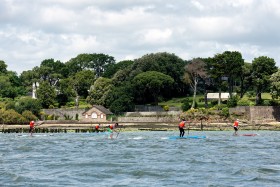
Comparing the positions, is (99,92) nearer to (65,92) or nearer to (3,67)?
(65,92)

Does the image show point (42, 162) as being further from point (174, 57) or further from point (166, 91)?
point (174, 57)

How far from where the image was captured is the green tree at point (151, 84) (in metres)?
119

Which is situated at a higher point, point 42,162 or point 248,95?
point 248,95

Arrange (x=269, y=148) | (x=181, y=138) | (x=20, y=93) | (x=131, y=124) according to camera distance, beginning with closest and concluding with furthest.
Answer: (x=269, y=148), (x=181, y=138), (x=131, y=124), (x=20, y=93)

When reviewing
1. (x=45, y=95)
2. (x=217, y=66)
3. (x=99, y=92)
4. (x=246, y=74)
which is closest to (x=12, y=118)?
(x=45, y=95)

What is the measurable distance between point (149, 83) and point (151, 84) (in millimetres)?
583

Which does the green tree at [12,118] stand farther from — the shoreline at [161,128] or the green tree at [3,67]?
the green tree at [3,67]

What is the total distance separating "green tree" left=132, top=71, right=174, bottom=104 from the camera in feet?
390

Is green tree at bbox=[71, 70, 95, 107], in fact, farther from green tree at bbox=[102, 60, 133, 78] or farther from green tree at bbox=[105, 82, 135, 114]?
green tree at bbox=[105, 82, 135, 114]

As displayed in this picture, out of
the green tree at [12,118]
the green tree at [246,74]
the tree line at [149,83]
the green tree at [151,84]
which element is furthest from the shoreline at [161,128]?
the green tree at [151,84]

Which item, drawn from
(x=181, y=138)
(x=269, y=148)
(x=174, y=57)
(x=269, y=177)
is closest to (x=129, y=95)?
(x=174, y=57)

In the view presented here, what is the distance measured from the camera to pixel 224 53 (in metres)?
111

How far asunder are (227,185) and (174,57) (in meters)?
Result: 110

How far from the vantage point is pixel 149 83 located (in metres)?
119
